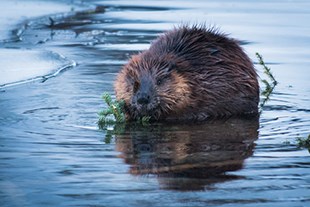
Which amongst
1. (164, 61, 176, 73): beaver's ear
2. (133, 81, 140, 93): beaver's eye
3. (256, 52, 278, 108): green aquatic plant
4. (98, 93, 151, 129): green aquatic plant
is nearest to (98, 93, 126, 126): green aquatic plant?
(98, 93, 151, 129): green aquatic plant

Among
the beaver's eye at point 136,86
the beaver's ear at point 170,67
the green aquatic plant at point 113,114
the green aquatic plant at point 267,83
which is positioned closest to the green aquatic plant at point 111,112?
the green aquatic plant at point 113,114

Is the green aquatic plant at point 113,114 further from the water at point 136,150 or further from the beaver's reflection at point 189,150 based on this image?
the beaver's reflection at point 189,150

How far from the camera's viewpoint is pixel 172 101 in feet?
25.7

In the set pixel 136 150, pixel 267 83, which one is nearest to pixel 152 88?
→ pixel 136 150

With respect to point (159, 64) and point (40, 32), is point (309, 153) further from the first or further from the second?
point (40, 32)

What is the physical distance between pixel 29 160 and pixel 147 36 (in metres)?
7.21

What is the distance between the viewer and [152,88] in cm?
774

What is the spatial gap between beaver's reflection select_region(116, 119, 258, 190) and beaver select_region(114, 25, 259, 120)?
0.77 ft

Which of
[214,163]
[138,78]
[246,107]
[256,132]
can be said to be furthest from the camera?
[246,107]

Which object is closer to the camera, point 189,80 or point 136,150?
point 136,150

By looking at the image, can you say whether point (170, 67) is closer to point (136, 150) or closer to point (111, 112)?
point (111, 112)

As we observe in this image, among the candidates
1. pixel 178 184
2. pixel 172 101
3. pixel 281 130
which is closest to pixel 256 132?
pixel 281 130

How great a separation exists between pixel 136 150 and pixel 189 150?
36cm

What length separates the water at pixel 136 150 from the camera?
5.33m
